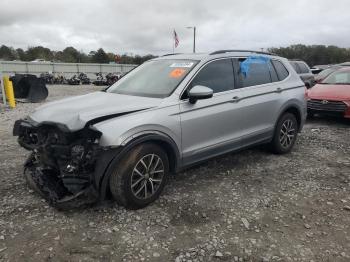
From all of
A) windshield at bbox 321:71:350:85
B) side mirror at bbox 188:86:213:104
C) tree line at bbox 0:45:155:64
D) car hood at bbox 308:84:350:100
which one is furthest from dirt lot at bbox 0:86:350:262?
tree line at bbox 0:45:155:64

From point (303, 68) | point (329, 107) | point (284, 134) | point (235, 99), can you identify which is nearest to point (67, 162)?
point (235, 99)

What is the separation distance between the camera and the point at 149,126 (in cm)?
399

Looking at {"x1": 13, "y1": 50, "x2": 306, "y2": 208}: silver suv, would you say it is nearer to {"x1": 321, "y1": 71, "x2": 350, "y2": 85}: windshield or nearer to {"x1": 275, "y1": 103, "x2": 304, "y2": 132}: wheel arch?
{"x1": 275, "y1": 103, "x2": 304, "y2": 132}: wheel arch

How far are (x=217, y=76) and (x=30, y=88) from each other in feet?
40.5

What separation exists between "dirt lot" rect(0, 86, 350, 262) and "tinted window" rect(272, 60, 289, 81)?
1.68 m

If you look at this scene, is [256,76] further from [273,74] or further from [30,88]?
Answer: [30,88]

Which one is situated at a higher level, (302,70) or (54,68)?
(54,68)

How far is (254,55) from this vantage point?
5809 mm

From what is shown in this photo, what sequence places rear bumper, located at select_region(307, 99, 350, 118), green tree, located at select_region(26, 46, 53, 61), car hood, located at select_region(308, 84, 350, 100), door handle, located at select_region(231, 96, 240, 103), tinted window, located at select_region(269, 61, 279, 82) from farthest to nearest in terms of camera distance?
1. green tree, located at select_region(26, 46, 53, 61)
2. car hood, located at select_region(308, 84, 350, 100)
3. rear bumper, located at select_region(307, 99, 350, 118)
4. tinted window, located at select_region(269, 61, 279, 82)
5. door handle, located at select_region(231, 96, 240, 103)

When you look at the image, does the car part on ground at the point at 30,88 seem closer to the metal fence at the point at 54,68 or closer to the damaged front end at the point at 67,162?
the damaged front end at the point at 67,162

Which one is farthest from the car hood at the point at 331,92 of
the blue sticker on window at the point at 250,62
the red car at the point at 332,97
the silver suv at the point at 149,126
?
the blue sticker on window at the point at 250,62

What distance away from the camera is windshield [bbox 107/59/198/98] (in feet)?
15.1

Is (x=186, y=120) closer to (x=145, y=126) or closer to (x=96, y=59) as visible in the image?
(x=145, y=126)

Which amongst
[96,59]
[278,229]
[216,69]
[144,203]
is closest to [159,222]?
[144,203]
